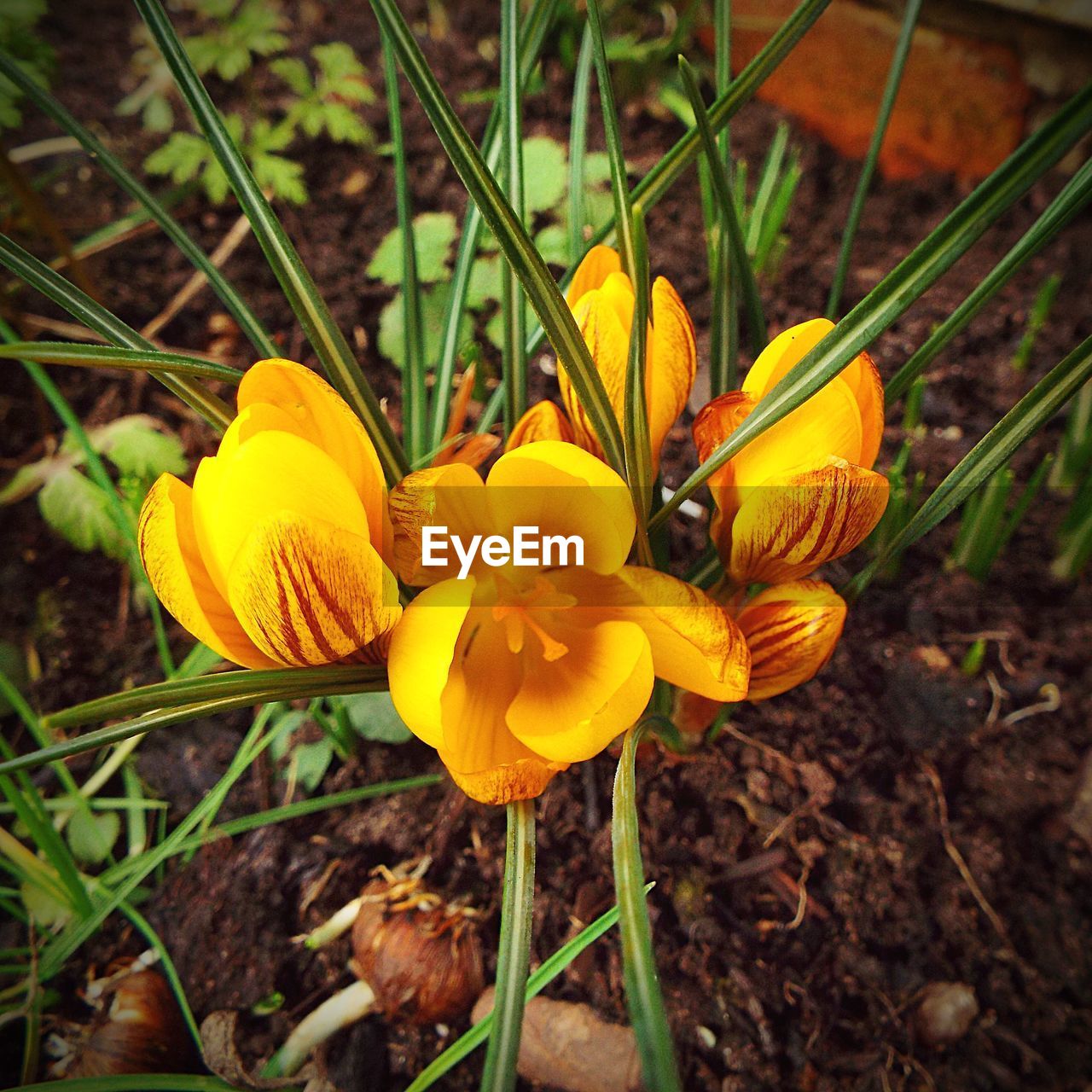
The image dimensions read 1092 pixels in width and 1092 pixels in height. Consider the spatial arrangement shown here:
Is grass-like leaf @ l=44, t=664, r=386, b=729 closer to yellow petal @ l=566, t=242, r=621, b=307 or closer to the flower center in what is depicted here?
the flower center

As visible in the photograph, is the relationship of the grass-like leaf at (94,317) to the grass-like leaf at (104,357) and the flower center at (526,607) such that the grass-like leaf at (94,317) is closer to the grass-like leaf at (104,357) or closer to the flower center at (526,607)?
the grass-like leaf at (104,357)

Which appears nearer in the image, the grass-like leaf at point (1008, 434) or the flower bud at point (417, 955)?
the grass-like leaf at point (1008, 434)

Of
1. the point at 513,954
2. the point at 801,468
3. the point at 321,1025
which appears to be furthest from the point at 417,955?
the point at 801,468

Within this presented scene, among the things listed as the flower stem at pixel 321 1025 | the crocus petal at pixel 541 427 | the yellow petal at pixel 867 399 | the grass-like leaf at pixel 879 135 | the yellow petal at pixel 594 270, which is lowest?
the flower stem at pixel 321 1025

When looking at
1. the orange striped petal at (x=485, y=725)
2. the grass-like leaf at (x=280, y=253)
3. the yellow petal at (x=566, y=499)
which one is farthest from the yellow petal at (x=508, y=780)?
the grass-like leaf at (x=280, y=253)

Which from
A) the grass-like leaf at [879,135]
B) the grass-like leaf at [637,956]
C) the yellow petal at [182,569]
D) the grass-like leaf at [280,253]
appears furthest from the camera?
the grass-like leaf at [879,135]

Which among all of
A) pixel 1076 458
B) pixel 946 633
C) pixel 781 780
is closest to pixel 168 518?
pixel 781 780
